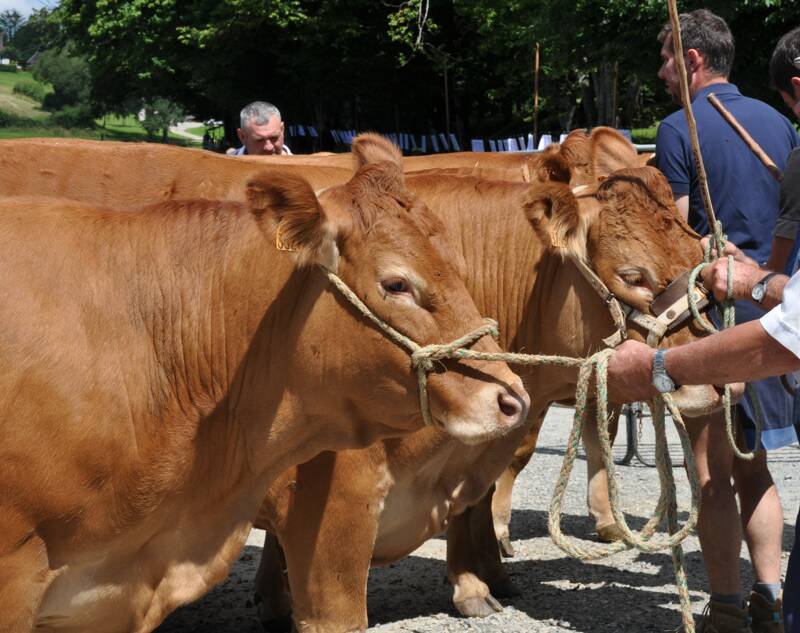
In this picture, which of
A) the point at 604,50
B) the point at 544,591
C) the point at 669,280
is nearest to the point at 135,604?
the point at 669,280

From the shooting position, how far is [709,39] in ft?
18.6

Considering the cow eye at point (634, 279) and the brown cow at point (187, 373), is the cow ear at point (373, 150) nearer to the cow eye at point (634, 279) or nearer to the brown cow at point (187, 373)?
the brown cow at point (187, 373)

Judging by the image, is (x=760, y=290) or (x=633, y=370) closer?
(x=633, y=370)

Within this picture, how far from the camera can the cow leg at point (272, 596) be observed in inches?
227

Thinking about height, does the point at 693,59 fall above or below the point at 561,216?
above

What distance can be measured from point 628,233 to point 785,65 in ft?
2.99

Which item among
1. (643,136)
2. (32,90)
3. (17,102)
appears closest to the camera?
(643,136)

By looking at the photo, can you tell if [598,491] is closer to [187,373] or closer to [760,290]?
[760,290]

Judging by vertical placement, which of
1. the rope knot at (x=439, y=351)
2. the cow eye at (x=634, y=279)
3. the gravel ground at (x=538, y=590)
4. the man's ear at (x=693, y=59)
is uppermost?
the man's ear at (x=693, y=59)

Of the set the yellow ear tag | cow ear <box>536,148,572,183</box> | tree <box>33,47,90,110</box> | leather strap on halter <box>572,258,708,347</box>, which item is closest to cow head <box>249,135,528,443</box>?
the yellow ear tag

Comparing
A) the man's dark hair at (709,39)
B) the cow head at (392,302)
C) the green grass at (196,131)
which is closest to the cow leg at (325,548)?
the cow head at (392,302)

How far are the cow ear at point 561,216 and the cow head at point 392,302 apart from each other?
3.65 feet

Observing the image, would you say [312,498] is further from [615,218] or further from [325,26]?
[325,26]

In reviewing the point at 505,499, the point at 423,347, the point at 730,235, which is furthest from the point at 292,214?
the point at 505,499
